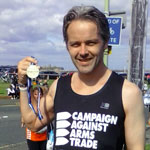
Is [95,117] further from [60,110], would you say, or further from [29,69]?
[29,69]

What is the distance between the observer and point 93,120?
1.84 m

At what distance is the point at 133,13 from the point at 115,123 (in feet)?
9.27

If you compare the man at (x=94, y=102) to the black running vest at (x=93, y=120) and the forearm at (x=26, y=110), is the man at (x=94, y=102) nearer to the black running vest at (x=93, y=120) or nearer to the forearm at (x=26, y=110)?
the black running vest at (x=93, y=120)

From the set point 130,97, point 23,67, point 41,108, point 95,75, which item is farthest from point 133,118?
point 23,67

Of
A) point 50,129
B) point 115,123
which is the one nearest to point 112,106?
point 115,123

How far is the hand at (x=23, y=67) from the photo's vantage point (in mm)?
2033

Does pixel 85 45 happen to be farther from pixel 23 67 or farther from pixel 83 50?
pixel 23 67

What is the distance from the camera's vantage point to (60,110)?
1.99m

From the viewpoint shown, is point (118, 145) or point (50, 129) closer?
point (118, 145)

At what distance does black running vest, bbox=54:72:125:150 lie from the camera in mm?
1813

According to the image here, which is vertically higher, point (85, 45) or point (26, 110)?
point (85, 45)

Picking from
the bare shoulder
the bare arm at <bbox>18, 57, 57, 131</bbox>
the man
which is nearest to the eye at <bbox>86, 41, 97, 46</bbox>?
the man

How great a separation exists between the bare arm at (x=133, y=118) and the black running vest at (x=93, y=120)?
0.04m

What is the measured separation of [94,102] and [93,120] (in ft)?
0.38
